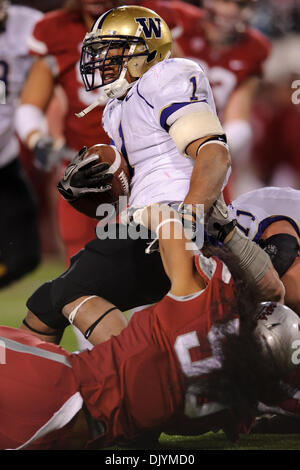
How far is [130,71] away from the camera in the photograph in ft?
9.43

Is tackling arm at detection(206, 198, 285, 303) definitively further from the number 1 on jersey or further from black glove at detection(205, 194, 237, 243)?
the number 1 on jersey

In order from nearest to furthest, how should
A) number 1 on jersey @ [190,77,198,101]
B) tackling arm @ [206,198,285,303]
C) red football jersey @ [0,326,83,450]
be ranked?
red football jersey @ [0,326,83,450] < tackling arm @ [206,198,285,303] < number 1 on jersey @ [190,77,198,101]

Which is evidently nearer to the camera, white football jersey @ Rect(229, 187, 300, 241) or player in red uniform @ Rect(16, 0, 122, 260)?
white football jersey @ Rect(229, 187, 300, 241)

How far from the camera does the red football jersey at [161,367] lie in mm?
2404

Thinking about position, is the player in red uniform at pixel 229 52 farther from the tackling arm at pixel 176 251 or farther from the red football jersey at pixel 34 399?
the red football jersey at pixel 34 399

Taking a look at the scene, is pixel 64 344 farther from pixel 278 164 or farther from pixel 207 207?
pixel 278 164

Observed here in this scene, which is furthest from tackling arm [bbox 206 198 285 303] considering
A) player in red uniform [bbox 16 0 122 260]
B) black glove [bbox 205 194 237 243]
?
player in red uniform [bbox 16 0 122 260]

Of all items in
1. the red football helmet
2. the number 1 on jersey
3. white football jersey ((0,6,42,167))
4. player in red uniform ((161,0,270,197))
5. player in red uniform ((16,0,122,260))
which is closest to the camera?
the number 1 on jersey

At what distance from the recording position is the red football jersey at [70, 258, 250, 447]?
2404 mm

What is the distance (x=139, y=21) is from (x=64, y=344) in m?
1.81

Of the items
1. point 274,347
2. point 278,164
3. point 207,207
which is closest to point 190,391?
point 274,347

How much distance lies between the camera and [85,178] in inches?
106

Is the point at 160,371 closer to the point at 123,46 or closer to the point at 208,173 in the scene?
the point at 208,173

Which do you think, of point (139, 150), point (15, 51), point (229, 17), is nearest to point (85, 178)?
point (139, 150)
